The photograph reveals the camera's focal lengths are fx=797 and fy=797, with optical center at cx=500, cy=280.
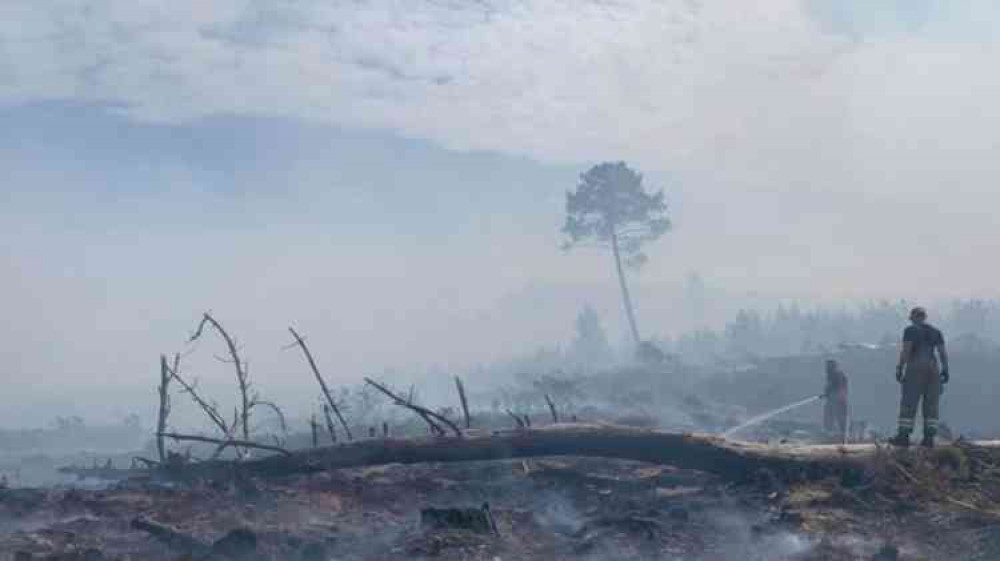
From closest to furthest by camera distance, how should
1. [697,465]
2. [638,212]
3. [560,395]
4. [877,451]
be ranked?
[877,451] → [697,465] → [560,395] → [638,212]

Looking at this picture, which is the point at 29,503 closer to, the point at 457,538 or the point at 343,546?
the point at 343,546

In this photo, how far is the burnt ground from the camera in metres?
8.22

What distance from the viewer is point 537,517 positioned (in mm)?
10094

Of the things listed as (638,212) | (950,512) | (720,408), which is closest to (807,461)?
(950,512)

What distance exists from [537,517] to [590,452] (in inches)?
56.3

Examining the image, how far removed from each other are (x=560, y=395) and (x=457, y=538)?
19.8m

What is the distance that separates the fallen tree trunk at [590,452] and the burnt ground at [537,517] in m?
0.26

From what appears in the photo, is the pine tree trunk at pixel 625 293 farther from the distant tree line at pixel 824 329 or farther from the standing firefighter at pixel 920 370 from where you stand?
the standing firefighter at pixel 920 370

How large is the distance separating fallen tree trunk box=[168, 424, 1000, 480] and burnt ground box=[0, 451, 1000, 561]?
0.26m

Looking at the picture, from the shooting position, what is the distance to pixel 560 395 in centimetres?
2809

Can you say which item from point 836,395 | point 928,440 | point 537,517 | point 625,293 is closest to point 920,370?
point 928,440

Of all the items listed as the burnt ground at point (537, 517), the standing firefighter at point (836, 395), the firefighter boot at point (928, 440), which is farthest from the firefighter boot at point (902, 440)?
the standing firefighter at point (836, 395)

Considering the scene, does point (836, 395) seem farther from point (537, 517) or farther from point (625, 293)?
point (625, 293)

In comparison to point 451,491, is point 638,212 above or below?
above
